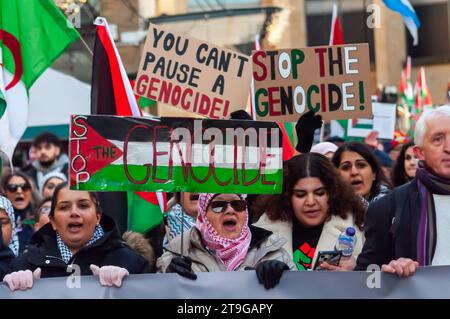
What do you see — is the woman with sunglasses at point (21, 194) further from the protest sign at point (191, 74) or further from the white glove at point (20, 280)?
the white glove at point (20, 280)

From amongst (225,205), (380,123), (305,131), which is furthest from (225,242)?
(380,123)

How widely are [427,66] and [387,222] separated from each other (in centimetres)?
2544

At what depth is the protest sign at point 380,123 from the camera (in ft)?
36.7

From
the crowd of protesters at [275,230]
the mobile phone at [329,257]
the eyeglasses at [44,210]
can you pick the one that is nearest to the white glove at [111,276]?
the crowd of protesters at [275,230]

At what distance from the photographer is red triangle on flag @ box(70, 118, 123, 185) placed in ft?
18.3

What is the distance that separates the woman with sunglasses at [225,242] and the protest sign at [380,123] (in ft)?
17.8

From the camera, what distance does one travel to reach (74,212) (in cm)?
612

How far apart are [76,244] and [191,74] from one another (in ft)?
→ 5.50

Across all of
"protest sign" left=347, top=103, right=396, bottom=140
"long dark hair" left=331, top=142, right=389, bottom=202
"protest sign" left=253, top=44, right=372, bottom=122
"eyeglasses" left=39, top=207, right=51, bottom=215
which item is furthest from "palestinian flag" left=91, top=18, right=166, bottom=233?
"protest sign" left=347, top=103, right=396, bottom=140

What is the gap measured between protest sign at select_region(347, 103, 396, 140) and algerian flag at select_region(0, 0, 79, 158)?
12.8 ft

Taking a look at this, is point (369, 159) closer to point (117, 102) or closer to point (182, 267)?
point (117, 102)

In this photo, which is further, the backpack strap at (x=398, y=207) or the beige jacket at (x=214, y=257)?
the beige jacket at (x=214, y=257)

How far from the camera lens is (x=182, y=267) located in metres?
5.23
